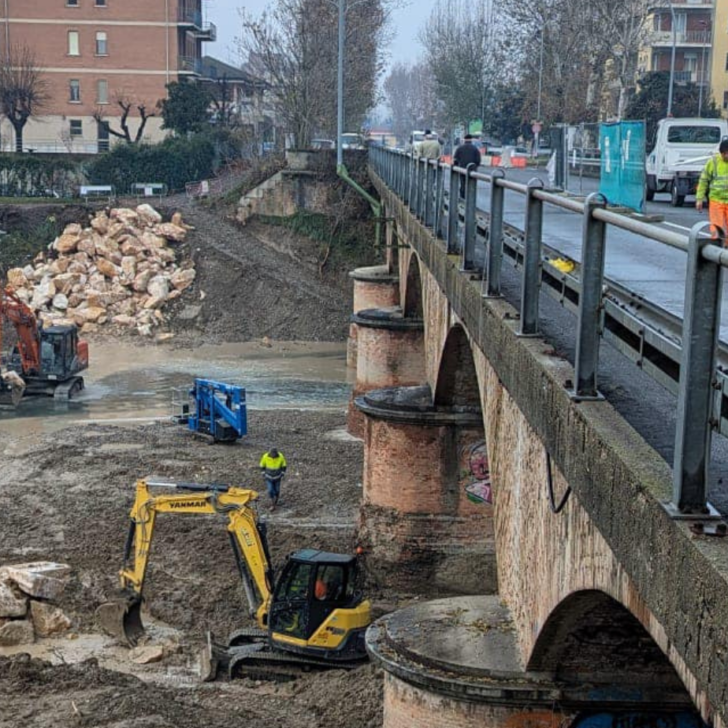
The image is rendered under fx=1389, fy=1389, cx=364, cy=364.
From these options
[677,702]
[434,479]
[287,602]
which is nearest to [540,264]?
[677,702]

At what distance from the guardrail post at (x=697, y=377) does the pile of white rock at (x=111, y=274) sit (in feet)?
138

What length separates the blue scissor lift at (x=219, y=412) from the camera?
95.1ft

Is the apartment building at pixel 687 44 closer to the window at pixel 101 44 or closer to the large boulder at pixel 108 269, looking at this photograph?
the window at pixel 101 44

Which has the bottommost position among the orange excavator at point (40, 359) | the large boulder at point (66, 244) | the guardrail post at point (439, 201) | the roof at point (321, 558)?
the orange excavator at point (40, 359)

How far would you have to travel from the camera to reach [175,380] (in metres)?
38.9

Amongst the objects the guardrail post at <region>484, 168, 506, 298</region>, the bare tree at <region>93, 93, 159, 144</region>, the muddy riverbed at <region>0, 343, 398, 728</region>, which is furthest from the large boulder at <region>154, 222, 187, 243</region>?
the guardrail post at <region>484, 168, 506, 298</region>

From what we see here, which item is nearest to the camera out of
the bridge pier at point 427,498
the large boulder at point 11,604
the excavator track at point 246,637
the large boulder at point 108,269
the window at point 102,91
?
the excavator track at point 246,637

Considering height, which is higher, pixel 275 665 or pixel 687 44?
pixel 687 44

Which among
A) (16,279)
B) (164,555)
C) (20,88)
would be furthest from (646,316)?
(20,88)

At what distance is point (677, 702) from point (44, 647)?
10.8 m

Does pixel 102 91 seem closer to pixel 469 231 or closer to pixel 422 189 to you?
pixel 422 189

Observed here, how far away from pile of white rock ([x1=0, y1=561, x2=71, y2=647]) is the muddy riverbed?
18 cm

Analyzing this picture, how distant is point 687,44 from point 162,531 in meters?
Result: 60.8

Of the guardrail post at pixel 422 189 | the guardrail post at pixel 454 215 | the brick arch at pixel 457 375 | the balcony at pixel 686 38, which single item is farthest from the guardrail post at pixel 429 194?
the balcony at pixel 686 38
